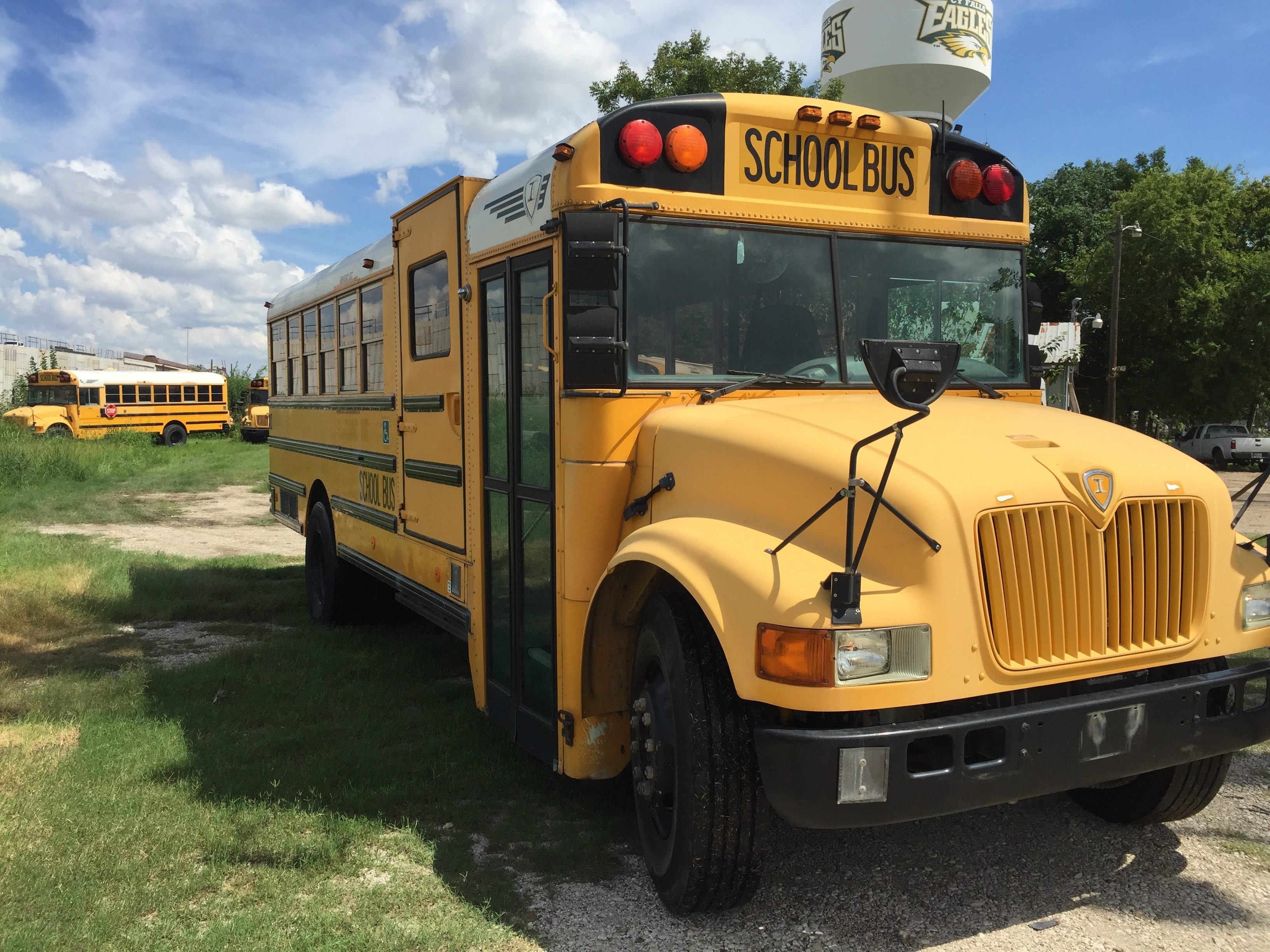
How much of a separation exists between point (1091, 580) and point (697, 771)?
4.04 feet

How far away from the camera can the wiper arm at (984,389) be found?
3932mm

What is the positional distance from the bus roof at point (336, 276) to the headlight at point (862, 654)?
162 inches

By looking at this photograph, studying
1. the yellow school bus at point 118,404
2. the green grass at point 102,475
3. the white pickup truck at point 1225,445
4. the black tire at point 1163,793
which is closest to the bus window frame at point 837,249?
the black tire at point 1163,793

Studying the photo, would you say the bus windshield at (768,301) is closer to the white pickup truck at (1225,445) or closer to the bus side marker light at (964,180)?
the bus side marker light at (964,180)

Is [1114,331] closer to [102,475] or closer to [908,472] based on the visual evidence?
[102,475]

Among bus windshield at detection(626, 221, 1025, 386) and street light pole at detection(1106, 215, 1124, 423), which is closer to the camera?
bus windshield at detection(626, 221, 1025, 386)

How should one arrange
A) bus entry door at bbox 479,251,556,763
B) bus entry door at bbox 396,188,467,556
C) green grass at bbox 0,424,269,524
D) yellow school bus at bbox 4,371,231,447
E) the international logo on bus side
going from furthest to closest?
1. yellow school bus at bbox 4,371,231,447
2. green grass at bbox 0,424,269,524
3. the international logo on bus side
4. bus entry door at bbox 396,188,467,556
5. bus entry door at bbox 479,251,556,763

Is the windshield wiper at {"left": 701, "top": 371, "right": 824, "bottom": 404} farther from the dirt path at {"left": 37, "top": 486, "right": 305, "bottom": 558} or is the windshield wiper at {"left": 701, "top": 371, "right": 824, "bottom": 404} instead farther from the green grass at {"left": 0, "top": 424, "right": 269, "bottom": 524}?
the green grass at {"left": 0, "top": 424, "right": 269, "bottom": 524}

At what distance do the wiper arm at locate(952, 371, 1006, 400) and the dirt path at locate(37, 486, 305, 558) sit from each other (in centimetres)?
902

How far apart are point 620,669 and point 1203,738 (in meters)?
1.88

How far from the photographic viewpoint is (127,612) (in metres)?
8.05

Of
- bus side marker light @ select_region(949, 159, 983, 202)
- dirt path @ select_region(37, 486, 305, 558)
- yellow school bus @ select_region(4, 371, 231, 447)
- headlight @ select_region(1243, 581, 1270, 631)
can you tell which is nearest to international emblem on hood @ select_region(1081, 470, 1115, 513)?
headlight @ select_region(1243, 581, 1270, 631)

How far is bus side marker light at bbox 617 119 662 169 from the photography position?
3.57 metres

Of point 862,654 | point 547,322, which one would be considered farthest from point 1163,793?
point 547,322
